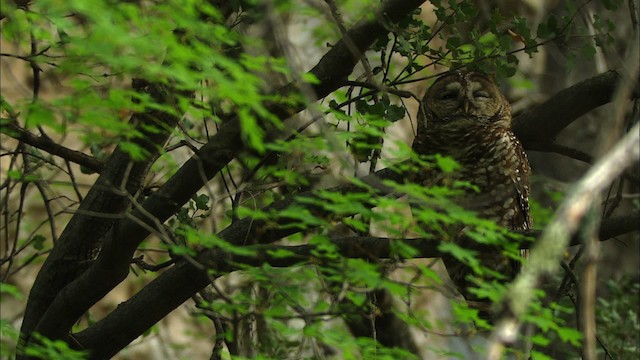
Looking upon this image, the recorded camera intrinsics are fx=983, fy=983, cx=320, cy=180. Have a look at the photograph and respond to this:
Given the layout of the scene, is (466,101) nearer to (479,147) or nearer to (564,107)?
(479,147)

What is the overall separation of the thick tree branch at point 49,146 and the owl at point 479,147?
1.39 m

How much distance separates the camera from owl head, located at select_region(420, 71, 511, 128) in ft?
15.4

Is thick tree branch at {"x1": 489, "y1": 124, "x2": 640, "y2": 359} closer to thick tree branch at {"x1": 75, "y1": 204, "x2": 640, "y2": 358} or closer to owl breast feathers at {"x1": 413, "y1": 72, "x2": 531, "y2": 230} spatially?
thick tree branch at {"x1": 75, "y1": 204, "x2": 640, "y2": 358}

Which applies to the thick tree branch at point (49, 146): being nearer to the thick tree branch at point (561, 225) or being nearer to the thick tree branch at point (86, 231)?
the thick tree branch at point (86, 231)

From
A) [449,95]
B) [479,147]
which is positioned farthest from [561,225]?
[449,95]

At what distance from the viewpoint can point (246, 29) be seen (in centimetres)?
437

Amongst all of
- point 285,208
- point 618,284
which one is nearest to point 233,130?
point 285,208

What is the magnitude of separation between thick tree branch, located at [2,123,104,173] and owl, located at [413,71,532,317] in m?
1.39

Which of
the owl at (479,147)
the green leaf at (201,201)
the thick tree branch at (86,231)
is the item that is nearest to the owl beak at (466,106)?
the owl at (479,147)

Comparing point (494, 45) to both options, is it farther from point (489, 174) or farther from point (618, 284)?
point (618, 284)

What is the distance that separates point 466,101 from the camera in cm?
467

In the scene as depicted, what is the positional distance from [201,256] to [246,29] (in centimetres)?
132

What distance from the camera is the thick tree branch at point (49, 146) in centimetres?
348

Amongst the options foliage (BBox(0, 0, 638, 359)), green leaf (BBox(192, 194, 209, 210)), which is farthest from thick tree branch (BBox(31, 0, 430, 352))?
green leaf (BBox(192, 194, 209, 210))
